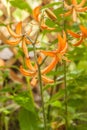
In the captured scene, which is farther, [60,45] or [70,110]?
[70,110]

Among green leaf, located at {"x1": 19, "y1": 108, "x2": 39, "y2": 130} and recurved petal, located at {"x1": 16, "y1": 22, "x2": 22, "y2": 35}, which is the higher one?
recurved petal, located at {"x1": 16, "y1": 22, "x2": 22, "y2": 35}

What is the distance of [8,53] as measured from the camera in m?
2.12

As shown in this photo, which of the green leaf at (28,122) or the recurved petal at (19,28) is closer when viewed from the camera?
the recurved petal at (19,28)

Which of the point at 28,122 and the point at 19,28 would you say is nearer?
the point at 19,28

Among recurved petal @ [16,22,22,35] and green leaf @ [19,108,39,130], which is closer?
recurved petal @ [16,22,22,35]

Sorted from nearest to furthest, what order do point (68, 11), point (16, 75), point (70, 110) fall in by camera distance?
point (68, 11)
point (70, 110)
point (16, 75)

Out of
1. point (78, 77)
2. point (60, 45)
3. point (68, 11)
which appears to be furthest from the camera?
point (78, 77)

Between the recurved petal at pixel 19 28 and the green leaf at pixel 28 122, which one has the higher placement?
the recurved petal at pixel 19 28

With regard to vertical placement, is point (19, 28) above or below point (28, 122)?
above

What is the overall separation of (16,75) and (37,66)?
142 cm

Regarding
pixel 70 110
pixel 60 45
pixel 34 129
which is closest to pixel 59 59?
pixel 60 45

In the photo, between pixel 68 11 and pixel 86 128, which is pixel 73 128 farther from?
pixel 68 11

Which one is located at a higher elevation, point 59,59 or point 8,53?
point 59,59

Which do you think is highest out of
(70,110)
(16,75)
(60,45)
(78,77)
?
(60,45)
